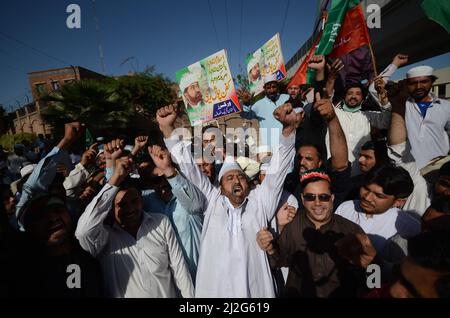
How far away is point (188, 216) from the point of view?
2.27 meters

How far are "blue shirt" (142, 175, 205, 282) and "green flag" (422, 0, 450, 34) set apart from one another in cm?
356

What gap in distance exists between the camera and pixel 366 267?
162cm

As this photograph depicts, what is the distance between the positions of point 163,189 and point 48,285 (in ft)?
4.29

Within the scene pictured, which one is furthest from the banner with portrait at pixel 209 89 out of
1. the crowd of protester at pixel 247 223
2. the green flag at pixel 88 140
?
the crowd of protester at pixel 247 223

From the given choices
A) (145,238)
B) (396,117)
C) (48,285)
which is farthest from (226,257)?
(396,117)

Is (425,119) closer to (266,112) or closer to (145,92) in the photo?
(266,112)

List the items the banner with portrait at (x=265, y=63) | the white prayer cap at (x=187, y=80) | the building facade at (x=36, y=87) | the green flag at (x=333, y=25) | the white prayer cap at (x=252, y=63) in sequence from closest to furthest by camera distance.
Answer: the green flag at (x=333, y=25) → the white prayer cap at (x=187, y=80) → the banner with portrait at (x=265, y=63) → the white prayer cap at (x=252, y=63) → the building facade at (x=36, y=87)

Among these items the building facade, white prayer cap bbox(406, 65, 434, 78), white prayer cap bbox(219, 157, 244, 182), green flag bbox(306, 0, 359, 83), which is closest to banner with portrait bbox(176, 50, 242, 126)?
green flag bbox(306, 0, 359, 83)

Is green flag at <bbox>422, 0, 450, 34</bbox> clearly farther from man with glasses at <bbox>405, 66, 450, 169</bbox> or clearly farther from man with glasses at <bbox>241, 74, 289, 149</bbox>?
man with glasses at <bbox>241, 74, 289, 149</bbox>

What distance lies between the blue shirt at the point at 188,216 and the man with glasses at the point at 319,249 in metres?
0.66

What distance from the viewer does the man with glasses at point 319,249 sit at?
167 centimetres

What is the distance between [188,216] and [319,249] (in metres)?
1.20

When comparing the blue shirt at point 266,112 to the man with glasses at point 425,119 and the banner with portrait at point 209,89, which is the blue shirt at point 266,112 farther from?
the man with glasses at point 425,119
